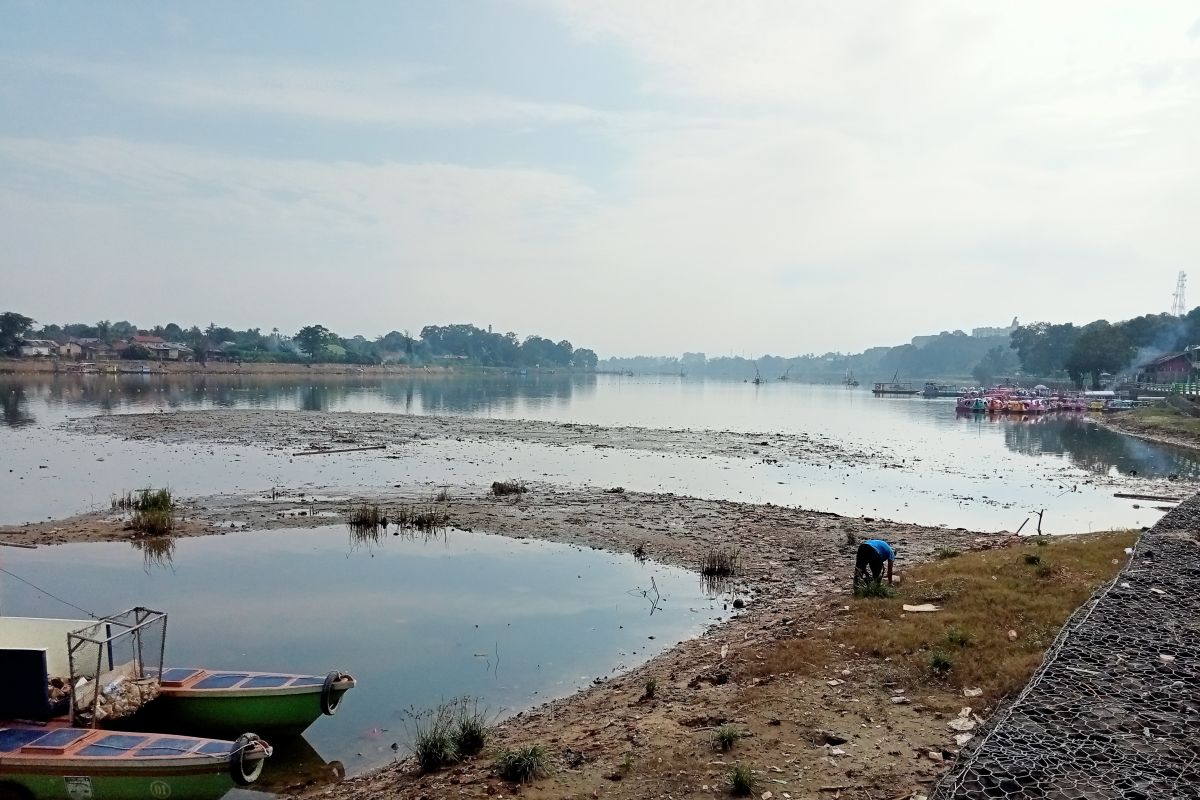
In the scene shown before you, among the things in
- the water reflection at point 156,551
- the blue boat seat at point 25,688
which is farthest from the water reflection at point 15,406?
the blue boat seat at point 25,688

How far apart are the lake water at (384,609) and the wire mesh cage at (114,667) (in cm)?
217

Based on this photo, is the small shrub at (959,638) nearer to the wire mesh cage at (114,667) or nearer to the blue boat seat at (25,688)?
the wire mesh cage at (114,667)

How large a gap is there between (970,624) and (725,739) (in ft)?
19.3

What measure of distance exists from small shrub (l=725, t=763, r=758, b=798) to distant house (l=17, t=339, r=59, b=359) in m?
164

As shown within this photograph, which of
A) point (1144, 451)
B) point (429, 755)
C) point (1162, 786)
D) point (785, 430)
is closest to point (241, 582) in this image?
point (429, 755)

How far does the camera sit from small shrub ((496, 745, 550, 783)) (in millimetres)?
8133

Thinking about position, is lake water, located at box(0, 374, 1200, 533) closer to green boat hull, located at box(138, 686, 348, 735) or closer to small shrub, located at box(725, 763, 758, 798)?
green boat hull, located at box(138, 686, 348, 735)

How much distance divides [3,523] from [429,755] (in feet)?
74.1

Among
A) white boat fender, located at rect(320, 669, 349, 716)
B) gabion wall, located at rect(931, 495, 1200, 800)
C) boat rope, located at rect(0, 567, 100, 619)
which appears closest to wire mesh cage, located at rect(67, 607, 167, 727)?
white boat fender, located at rect(320, 669, 349, 716)

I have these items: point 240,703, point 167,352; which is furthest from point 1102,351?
point 167,352

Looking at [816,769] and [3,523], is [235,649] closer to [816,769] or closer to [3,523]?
[816,769]

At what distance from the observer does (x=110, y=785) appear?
8562 millimetres

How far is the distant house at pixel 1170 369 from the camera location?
109 meters

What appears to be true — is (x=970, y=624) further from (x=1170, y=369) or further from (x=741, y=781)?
(x=1170, y=369)
